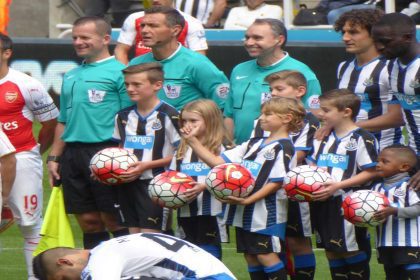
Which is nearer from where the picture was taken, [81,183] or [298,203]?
[298,203]

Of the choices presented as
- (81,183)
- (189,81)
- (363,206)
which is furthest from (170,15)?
(363,206)

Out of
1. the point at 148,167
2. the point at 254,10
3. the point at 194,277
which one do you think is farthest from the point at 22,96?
the point at 254,10

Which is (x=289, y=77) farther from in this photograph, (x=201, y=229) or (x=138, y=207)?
(x=138, y=207)

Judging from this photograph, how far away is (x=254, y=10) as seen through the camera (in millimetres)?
16703

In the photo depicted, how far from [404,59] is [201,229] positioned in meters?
1.97

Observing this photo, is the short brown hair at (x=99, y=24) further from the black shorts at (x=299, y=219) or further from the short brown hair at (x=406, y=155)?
the short brown hair at (x=406, y=155)

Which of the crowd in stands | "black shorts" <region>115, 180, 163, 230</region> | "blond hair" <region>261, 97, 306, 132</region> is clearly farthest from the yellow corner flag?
the crowd in stands

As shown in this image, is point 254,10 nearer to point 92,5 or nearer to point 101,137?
point 92,5

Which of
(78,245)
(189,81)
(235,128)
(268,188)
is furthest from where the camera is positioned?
(78,245)

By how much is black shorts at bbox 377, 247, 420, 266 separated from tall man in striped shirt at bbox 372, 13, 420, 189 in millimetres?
453

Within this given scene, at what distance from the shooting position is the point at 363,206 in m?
8.44

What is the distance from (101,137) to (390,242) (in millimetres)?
2659

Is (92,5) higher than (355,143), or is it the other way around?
(355,143)

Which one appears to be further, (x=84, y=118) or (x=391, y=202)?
(x=84, y=118)
